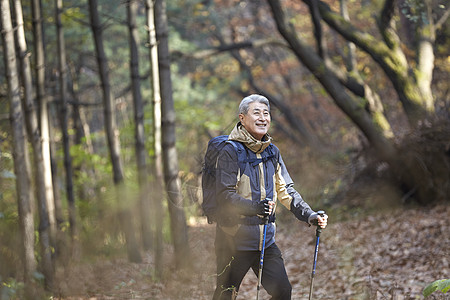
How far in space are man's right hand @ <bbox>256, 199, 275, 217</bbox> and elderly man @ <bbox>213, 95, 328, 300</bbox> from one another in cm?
2

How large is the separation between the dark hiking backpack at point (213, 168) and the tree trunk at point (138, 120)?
6080 mm

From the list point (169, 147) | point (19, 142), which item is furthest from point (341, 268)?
point (19, 142)

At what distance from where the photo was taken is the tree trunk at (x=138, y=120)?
392 inches

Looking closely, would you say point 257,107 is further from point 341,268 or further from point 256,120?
point 341,268

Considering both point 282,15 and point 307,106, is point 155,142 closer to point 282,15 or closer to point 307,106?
point 282,15

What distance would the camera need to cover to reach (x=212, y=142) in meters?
4.10

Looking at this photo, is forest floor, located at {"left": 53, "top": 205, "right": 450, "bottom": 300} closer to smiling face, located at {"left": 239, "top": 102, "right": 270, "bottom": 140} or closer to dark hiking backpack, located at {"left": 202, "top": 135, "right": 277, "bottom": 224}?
dark hiking backpack, located at {"left": 202, "top": 135, "right": 277, "bottom": 224}

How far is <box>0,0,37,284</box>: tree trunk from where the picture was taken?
22.1 ft

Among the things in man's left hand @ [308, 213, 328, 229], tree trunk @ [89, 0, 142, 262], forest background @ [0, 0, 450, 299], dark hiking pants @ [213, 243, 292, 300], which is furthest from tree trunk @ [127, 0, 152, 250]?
man's left hand @ [308, 213, 328, 229]

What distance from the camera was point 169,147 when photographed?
7.66 metres

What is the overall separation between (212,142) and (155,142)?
6.20 m

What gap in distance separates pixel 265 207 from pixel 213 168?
532 millimetres

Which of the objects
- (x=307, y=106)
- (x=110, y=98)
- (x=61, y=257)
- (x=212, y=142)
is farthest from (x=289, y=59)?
(x=212, y=142)

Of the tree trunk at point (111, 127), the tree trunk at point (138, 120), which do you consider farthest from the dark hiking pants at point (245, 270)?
the tree trunk at point (111, 127)
